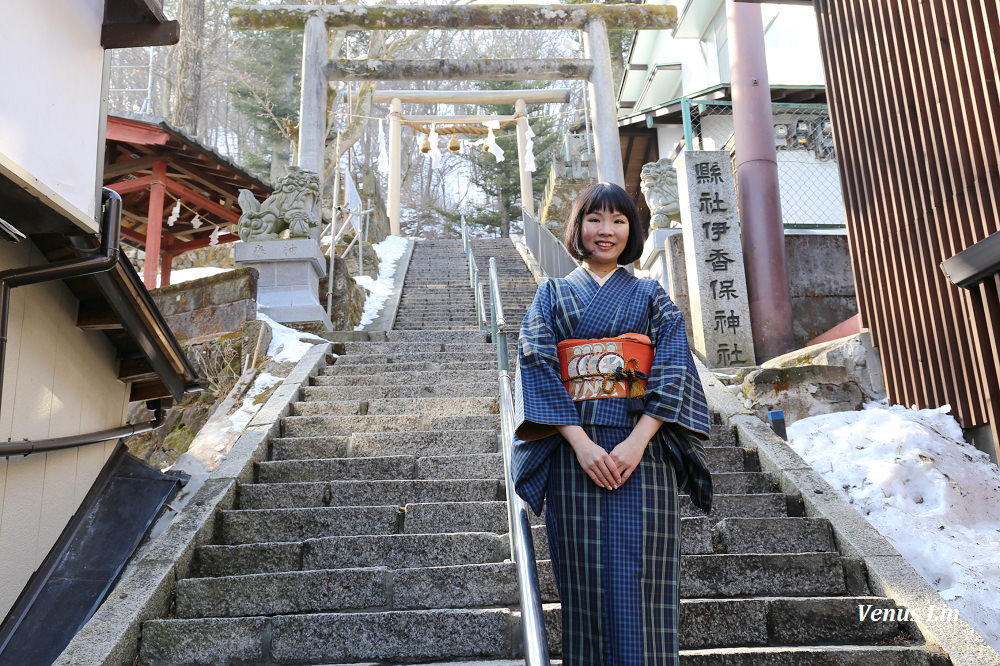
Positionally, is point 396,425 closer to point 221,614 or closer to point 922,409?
point 221,614

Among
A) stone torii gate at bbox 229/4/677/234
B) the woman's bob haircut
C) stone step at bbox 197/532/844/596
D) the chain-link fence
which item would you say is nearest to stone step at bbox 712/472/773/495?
stone step at bbox 197/532/844/596

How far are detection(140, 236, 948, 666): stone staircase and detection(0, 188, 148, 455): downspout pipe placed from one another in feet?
3.71

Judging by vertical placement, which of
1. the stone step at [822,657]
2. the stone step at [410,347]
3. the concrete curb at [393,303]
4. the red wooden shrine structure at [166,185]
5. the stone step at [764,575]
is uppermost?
the red wooden shrine structure at [166,185]

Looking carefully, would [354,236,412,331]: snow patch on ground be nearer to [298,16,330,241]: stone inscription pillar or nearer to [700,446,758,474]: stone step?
[298,16,330,241]: stone inscription pillar

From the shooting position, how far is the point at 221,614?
354 centimetres

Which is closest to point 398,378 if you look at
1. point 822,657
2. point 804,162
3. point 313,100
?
point 822,657

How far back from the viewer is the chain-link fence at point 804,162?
11.4 m

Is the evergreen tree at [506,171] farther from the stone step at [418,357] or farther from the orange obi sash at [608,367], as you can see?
the orange obi sash at [608,367]

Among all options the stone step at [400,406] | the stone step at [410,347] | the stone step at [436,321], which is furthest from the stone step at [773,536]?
the stone step at [436,321]

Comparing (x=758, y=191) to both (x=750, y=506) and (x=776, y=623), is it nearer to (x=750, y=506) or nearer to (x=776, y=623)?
(x=750, y=506)

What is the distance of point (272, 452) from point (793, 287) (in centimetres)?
619

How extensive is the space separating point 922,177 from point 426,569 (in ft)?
15.9

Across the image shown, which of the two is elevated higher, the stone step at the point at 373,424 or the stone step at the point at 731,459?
the stone step at the point at 373,424

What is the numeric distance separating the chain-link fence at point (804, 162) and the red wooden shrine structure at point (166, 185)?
23.9 feet
